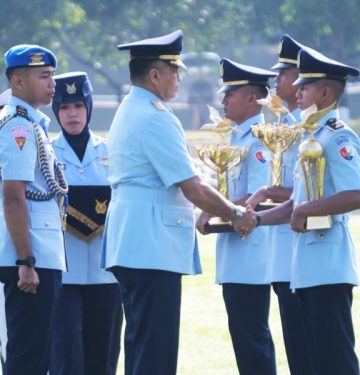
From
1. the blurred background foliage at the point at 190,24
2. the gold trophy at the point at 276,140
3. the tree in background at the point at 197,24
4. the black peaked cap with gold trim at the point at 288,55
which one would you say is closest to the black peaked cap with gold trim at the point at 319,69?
the gold trophy at the point at 276,140

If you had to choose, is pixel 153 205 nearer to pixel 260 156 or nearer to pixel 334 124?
pixel 334 124

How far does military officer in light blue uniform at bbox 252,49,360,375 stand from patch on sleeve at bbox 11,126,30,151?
1.33 metres

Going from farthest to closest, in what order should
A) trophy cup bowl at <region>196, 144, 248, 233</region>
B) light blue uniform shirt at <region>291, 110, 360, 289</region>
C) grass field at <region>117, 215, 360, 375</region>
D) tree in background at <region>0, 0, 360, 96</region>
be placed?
tree in background at <region>0, 0, 360, 96</region>, grass field at <region>117, 215, 360, 375</region>, trophy cup bowl at <region>196, 144, 248, 233</region>, light blue uniform shirt at <region>291, 110, 360, 289</region>

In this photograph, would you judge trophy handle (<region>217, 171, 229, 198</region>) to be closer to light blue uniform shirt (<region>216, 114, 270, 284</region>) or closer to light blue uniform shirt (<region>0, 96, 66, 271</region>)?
light blue uniform shirt (<region>216, 114, 270, 284</region>)

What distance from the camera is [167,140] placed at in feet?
21.0

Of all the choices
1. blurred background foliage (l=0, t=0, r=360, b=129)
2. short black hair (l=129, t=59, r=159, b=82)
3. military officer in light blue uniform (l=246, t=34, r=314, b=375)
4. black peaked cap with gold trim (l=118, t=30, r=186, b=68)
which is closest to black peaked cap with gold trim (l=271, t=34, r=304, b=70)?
military officer in light blue uniform (l=246, t=34, r=314, b=375)

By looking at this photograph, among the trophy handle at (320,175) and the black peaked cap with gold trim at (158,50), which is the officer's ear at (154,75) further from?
the trophy handle at (320,175)

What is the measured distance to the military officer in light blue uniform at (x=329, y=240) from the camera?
629 centimetres

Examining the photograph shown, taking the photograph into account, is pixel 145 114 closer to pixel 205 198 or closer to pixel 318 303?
pixel 205 198

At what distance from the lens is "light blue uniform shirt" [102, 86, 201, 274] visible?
6414 mm

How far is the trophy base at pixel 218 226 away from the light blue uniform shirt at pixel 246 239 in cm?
28

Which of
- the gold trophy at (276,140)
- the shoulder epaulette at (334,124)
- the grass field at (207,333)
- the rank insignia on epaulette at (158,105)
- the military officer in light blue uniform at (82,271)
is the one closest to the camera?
the shoulder epaulette at (334,124)

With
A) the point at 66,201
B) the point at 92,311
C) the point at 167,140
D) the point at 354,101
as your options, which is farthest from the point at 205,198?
the point at 354,101

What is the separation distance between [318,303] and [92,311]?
5.45 ft
